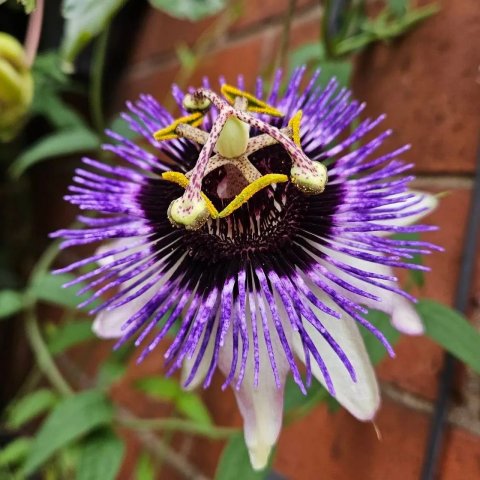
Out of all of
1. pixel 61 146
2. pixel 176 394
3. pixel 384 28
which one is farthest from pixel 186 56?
pixel 176 394

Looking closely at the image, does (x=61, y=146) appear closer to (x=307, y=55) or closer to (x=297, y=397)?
(x=307, y=55)

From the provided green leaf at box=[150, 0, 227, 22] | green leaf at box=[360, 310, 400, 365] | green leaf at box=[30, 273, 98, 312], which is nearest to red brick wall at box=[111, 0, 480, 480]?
green leaf at box=[360, 310, 400, 365]

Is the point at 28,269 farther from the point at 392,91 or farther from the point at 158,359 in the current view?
the point at 392,91

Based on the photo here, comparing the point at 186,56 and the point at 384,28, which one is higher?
the point at 186,56

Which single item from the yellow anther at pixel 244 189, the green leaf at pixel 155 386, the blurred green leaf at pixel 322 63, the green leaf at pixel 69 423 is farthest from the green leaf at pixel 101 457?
the blurred green leaf at pixel 322 63

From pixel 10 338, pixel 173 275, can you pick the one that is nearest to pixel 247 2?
pixel 173 275

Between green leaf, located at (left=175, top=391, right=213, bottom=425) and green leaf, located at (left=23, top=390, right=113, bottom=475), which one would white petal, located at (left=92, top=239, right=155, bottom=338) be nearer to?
green leaf, located at (left=23, top=390, right=113, bottom=475)

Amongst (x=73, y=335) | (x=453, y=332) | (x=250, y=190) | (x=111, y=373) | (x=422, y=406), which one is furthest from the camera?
(x=73, y=335)
